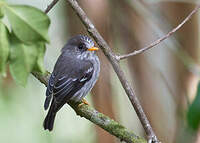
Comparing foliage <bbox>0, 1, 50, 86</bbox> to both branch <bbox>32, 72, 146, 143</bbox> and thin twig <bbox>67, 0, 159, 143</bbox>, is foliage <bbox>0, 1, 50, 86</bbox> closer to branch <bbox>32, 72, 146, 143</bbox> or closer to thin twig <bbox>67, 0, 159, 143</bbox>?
thin twig <bbox>67, 0, 159, 143</bbox>

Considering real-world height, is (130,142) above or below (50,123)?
below

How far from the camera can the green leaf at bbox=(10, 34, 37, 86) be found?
4.25ft

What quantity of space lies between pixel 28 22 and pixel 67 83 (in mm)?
2873

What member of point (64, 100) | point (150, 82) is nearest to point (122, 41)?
point (150, 82)

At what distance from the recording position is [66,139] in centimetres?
574

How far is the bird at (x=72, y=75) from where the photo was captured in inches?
151

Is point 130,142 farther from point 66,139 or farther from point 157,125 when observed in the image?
point 66,139

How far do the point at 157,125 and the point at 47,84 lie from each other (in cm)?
191

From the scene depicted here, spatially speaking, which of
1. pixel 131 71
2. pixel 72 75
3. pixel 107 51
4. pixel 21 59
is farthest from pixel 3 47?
pixel 131 71

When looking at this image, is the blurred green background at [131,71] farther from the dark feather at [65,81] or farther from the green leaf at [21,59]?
the green leaf at [21,59]

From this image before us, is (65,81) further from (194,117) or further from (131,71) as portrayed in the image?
(194,117)

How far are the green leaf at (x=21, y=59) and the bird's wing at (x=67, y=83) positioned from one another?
2.38 m

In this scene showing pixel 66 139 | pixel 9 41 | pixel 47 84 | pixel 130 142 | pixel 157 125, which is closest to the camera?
pixel 9 41

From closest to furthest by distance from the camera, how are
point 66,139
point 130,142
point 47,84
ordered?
point 130,142, point 47,84, point 66,139
